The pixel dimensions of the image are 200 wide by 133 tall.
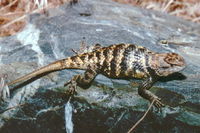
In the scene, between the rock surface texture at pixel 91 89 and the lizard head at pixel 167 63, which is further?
the lizard head at pixel 167 63

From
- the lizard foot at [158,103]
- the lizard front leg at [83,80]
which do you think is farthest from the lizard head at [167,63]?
the lizard front leg at [83,80]

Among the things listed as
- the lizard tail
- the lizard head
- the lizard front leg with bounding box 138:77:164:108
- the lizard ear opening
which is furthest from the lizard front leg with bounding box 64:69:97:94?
the lizard ear opening

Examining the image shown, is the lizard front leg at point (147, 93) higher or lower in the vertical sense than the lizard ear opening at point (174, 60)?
lower

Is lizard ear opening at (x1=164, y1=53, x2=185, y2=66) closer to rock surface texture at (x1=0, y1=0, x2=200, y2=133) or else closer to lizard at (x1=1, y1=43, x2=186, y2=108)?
lizard at (x1=1, y1=43, x2=186, y2=108)

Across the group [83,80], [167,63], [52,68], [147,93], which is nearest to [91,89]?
[83,80]

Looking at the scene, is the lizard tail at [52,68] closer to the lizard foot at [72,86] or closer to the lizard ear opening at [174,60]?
the lizard foot at [72,86]

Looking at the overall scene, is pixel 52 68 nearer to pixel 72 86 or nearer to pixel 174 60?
pixel 72 86

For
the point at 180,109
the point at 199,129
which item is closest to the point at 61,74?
the point at 180,109

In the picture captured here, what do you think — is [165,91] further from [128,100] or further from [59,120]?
[59,120]
